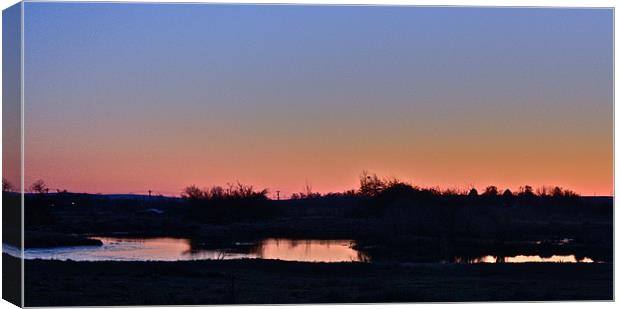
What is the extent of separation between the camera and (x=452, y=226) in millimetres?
15227

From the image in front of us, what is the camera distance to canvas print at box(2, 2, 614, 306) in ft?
47.6

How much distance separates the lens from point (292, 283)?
14.9 metres

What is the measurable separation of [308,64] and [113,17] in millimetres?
1800

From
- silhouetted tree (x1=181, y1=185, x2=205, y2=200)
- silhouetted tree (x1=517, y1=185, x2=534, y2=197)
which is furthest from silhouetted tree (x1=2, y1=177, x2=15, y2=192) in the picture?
silhouetted tree (x1=517, y1=185, x2=534, y2=197)

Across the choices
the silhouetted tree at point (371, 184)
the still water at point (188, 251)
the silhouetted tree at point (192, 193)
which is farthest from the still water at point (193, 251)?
the silhouetted tree at point (371, 184)

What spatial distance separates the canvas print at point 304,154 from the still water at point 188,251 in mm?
A: 18

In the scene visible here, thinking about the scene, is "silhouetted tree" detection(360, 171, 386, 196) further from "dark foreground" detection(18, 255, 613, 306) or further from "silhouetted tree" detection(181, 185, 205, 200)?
"silhouetted tree" detection(181, 185, 205, 200)

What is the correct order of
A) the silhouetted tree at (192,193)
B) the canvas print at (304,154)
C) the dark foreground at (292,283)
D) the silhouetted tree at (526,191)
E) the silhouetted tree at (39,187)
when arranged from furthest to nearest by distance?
1. the silhouetted tree at (526,191)
2. the silhouetted tree at (192,193)
3. the dark foreground at (292,283)
4. the canvas print at (304,154)
5. the silhouetted tree at (39,187)

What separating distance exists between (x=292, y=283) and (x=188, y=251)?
97 cm

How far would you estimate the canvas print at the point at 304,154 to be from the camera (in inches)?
571

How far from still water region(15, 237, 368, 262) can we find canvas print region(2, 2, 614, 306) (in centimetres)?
2

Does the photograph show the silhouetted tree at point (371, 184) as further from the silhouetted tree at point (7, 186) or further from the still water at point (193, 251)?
the silhouetted tree at point (7, 186)

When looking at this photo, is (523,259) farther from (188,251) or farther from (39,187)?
(39,187)

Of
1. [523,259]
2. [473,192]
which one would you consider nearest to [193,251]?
[473,192]
